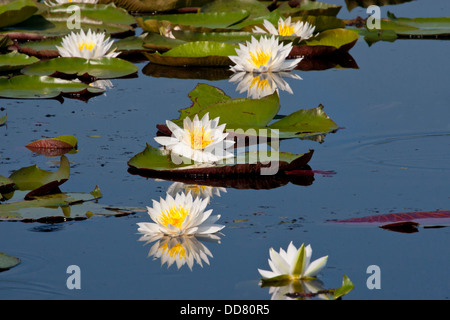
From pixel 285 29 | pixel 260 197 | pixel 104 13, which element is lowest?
pixel 260 197

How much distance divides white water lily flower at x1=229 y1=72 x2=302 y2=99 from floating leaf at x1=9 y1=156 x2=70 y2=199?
179 centimetres

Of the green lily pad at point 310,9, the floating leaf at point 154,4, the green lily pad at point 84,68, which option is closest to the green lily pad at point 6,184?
the green lily pad at point 84,68

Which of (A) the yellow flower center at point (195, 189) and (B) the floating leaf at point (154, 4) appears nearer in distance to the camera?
(A) the yellow flower center at point (195, 189)

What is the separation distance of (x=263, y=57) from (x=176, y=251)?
9.01 feet

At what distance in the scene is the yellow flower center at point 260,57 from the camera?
5109 millimetres

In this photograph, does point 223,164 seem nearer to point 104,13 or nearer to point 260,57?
point 260,57

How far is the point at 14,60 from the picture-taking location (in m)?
5.28

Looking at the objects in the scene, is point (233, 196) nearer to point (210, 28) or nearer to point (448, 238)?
point (448, 238)

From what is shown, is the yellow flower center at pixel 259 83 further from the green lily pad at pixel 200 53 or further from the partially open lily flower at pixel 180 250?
the partially open lily flower at pixel 180 250

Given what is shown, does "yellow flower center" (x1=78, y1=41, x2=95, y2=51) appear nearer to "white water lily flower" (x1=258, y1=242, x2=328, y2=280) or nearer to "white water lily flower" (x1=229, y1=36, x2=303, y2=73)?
"white water lily flower" (x1=229, y1=36, x2=303, y2=73)

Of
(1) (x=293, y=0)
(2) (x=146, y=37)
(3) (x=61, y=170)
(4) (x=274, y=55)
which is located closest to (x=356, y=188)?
(3) (x=61, y=170)

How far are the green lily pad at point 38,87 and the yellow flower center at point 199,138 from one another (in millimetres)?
1570

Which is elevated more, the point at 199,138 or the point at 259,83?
the point at 259,83

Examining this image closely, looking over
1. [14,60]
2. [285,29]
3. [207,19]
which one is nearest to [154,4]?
[207,19]
